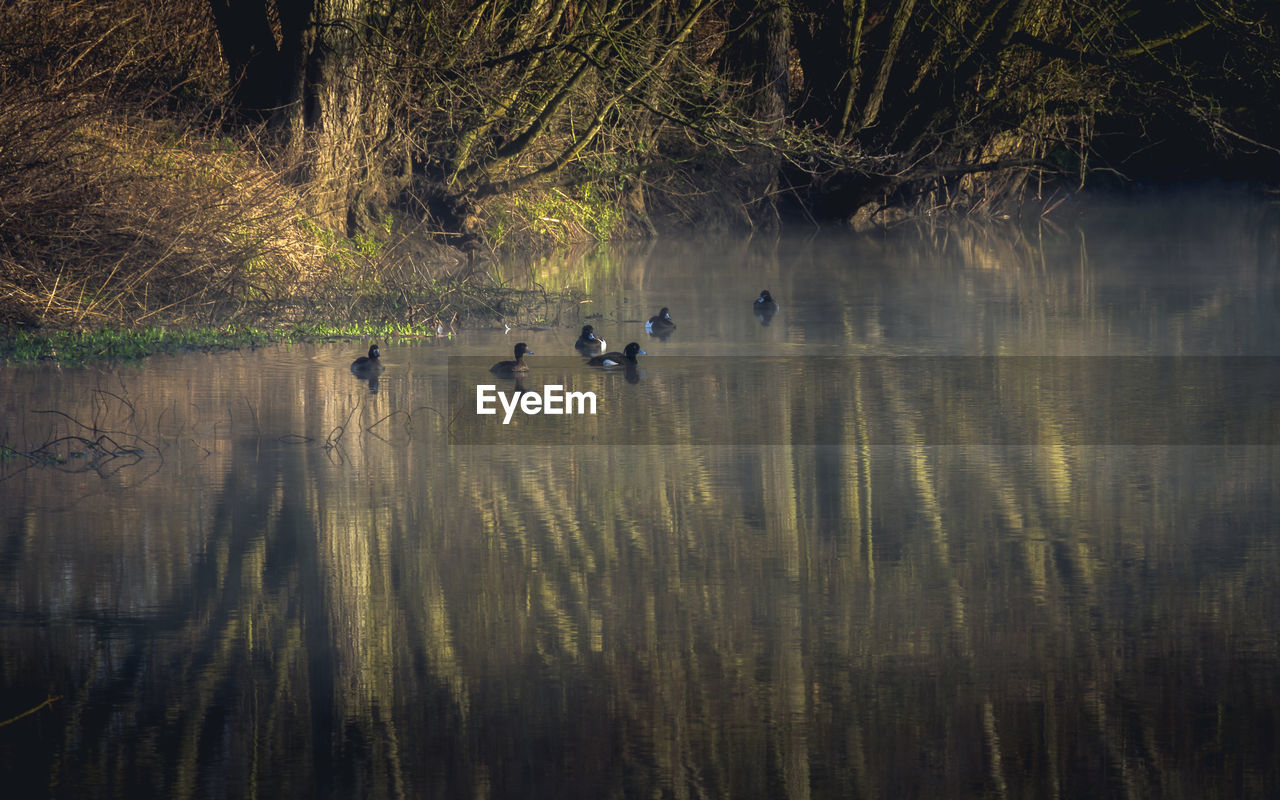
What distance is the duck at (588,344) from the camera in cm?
1474

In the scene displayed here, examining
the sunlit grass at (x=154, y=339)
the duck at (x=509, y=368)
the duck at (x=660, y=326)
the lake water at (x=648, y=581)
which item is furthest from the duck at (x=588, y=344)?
the sunlit grass at (x=154, y=339)

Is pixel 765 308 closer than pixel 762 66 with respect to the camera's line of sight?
Yes

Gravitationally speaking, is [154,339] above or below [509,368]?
above

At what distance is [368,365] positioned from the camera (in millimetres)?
12930

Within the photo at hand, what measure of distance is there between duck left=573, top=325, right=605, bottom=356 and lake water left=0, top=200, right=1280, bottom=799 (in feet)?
4.36

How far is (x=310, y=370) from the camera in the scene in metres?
13.2

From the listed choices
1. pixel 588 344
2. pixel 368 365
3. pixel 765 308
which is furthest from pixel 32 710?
pixel 765 308

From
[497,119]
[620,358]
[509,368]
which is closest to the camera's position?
[509,368]

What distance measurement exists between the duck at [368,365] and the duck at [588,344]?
233 cm

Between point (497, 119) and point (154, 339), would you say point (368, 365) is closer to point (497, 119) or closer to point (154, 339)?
point (154, 339)

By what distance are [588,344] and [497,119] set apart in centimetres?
883

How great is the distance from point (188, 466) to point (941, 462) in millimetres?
4298

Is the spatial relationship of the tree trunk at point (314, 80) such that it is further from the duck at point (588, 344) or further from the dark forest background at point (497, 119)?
the duck at point (588, 344)

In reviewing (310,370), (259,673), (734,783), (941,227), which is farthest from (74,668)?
(941,227)
